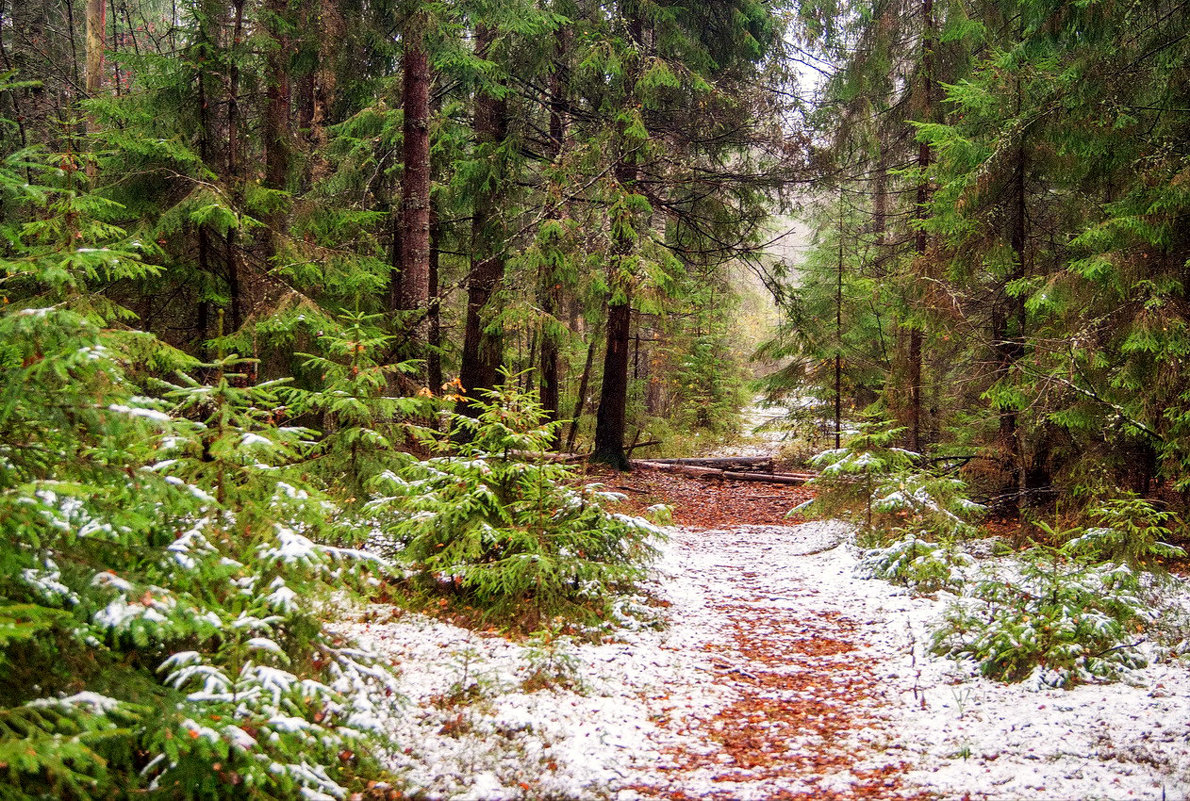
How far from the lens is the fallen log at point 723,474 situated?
16859 millimetres

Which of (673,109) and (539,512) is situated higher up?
(673,109)

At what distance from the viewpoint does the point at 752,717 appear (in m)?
4.94

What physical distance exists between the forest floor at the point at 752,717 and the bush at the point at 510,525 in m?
0.46

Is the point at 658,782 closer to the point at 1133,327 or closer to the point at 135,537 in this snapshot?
the point at 135,537

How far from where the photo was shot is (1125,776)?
3791mm

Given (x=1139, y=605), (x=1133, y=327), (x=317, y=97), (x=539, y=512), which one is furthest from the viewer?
(x=317, y=97)

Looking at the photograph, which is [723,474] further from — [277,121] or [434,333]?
[277,121]

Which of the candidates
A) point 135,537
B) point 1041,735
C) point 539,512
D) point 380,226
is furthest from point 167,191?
point 1041,735

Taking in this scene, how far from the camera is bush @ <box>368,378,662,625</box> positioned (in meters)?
5.97

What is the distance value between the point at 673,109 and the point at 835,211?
33.9 feet

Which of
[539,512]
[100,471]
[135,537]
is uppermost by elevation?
[100,471]

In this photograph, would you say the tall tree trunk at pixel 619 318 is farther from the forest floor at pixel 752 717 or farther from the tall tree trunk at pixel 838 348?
the forest floor at pixel 752 717

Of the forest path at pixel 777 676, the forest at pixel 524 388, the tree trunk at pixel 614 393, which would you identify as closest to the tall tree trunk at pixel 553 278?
the forest at pixel 524 388

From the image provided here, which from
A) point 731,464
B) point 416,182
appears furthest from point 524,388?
point 731,464
